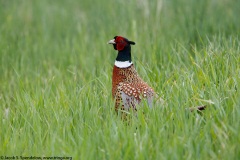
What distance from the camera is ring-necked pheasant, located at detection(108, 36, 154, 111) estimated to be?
4.84 metres

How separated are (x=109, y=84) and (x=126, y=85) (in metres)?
0.49

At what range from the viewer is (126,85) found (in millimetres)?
4977

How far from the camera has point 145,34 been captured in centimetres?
739

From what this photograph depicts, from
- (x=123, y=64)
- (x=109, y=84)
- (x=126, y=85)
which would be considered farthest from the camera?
(x=109, y=84)

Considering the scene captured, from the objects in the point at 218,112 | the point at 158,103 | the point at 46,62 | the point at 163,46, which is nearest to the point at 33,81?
the point at 46,62

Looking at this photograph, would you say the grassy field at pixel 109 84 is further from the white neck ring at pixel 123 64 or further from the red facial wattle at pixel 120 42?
the red facial wattle at pixel 120 42

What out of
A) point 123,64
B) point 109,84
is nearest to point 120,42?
point 123,64

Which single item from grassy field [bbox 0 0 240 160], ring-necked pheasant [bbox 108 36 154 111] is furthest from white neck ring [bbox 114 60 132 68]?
grassy field [bbox 0 0 240 160]

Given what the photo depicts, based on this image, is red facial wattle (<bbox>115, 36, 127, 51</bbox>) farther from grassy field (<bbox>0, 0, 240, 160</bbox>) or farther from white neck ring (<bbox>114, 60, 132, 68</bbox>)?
grassy field (<bbox>0, 0, 240, 160</bbox>)

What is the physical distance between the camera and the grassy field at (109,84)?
13.2 feet

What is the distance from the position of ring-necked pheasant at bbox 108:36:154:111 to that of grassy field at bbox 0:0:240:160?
0.10 m

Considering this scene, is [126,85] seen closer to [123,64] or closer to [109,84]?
[123,64]

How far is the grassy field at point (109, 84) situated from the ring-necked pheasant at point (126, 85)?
0.32ft

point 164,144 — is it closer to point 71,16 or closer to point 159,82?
point 159,82
